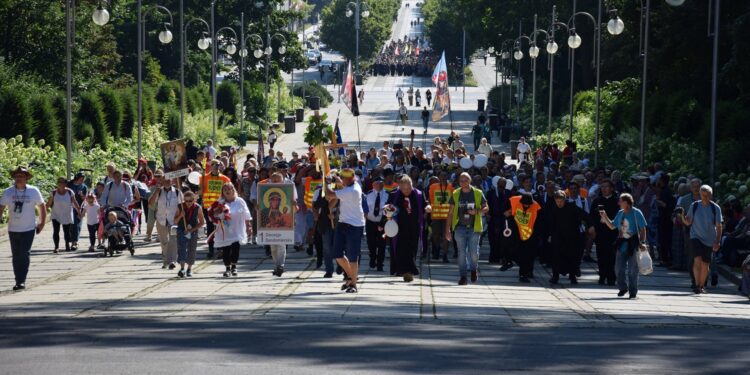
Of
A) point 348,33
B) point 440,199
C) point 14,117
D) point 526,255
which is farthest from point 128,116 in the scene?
point 348,33

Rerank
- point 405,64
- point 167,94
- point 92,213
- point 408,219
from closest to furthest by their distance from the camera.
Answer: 1. point 408,219
2. point 92,213
3. point 167,94
4. point 405,64

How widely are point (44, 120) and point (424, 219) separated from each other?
2188cm

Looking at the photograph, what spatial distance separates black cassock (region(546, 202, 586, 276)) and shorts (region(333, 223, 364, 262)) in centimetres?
396

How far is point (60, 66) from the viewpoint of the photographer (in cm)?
6850

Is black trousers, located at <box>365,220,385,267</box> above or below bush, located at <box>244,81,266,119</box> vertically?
below

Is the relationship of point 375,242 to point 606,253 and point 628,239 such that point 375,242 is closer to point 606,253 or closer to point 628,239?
point 606,253

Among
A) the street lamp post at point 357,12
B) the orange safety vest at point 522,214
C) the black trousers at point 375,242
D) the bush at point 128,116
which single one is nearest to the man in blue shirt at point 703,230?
the orange safety vest at point 522,214

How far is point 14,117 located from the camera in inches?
1727

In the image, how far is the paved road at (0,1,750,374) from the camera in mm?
14242

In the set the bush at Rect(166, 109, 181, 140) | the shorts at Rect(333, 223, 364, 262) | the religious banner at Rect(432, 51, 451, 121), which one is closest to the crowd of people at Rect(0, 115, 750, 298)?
the shorts at Rect(333, 223, 364, 262)

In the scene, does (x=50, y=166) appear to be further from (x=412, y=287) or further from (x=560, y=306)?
(x=560, y=306)

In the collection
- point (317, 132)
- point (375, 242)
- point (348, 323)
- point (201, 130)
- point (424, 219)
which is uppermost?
point (201, 130)

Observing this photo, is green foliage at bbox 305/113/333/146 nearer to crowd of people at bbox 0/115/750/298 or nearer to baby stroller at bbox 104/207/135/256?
crowd of people at bbox 0/115/750/298

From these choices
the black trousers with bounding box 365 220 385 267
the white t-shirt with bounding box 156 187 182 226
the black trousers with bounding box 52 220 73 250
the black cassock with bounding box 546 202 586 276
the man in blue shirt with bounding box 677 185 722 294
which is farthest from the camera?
the black trousers with bounding box 52 220 73 250
